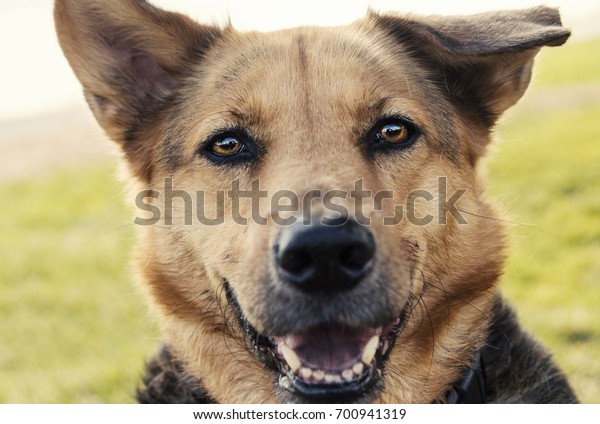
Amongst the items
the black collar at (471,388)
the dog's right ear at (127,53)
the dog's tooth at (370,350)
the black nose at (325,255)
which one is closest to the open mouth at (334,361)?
the dog's tooth at (370,350)

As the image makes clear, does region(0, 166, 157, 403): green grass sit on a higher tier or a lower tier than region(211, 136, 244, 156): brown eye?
lower

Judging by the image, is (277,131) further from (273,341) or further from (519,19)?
(519,19)

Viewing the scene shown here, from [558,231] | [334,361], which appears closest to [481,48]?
[334,361]

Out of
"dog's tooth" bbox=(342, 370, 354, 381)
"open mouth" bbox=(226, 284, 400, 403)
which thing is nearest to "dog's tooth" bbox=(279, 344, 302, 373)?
"open mouth" bbox=(226, 284, 400, 403)

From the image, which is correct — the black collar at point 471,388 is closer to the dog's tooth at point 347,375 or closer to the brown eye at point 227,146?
the dog's tooth at point 347,375

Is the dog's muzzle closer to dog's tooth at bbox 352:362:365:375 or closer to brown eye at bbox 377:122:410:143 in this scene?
dog's tooth at bbox 352:362:365:375

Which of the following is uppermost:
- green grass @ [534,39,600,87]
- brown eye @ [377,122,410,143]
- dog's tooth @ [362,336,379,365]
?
brown eye @ [377,122,410,143]

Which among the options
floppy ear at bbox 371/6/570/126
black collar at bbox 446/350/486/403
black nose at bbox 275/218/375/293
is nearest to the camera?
black nose at bbox 275/218/375/293
